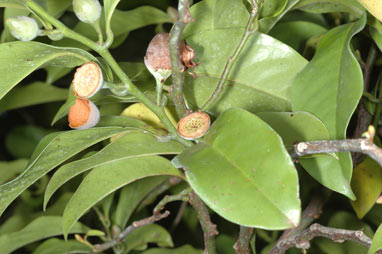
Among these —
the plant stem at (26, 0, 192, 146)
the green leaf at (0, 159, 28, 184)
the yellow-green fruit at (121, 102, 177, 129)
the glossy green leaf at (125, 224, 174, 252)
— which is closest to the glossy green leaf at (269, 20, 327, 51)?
the yellow-green fruit at (121, 102, 177, 129)

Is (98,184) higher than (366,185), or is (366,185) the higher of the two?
(98,184)

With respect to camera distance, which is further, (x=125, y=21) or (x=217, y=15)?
(x=125, y=21)

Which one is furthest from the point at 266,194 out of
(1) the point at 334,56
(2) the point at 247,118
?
(1) the point at 334,56

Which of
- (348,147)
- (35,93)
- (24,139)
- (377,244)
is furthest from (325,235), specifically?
(24,139)

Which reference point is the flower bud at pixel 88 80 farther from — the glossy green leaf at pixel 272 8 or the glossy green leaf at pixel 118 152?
the glossy green leaf at pixel 272 8

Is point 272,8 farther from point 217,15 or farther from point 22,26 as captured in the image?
point 22,26

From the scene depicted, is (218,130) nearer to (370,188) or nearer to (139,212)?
(370,188)

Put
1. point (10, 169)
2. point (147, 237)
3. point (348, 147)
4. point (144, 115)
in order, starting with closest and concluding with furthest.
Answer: point (348, 147) → point (144, 115) → point (147, 237) → point (10, 169)
